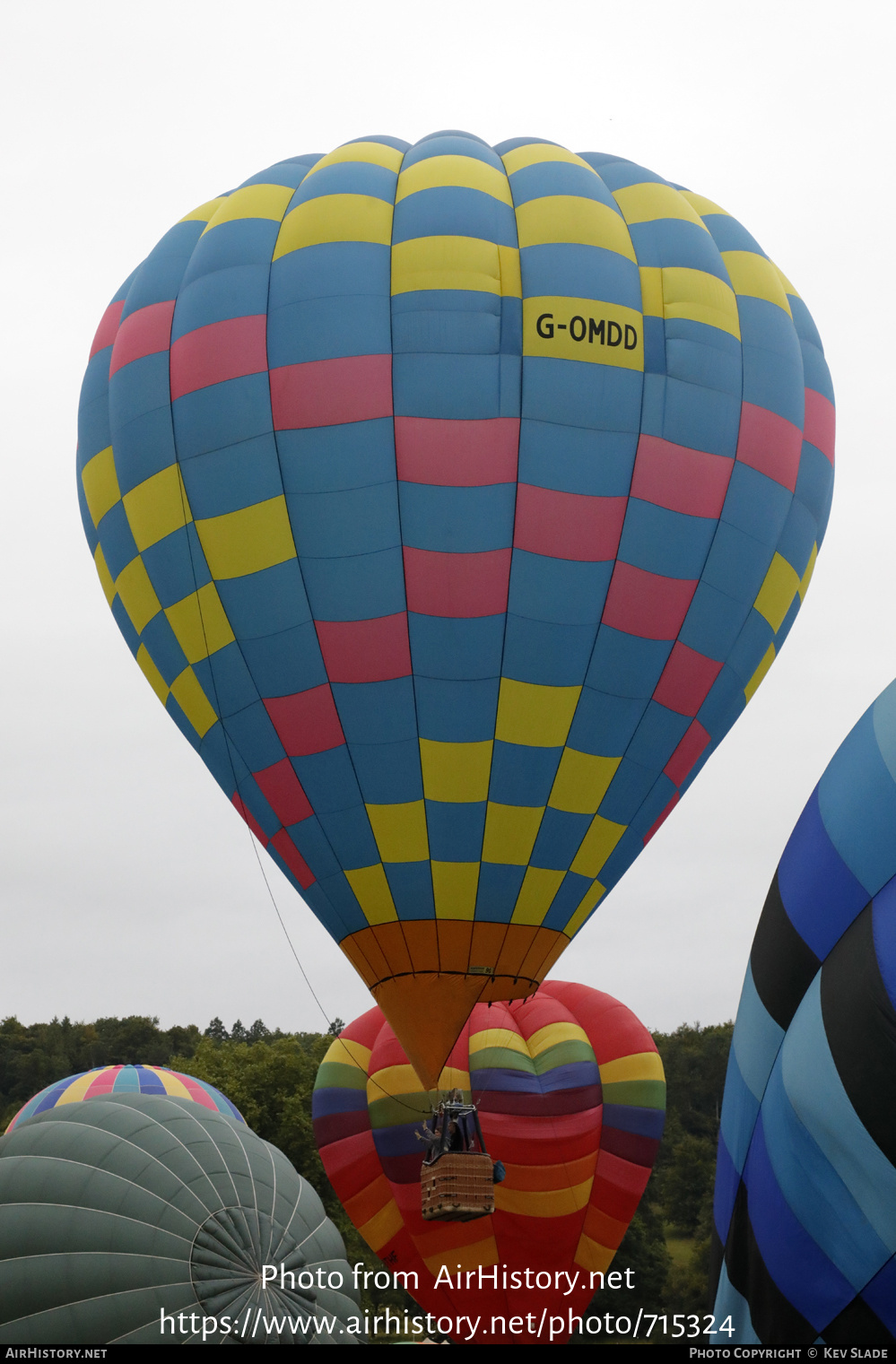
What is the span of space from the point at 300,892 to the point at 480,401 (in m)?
3.41

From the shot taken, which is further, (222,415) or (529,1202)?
(529,1202)

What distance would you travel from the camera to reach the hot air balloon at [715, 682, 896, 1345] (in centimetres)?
354

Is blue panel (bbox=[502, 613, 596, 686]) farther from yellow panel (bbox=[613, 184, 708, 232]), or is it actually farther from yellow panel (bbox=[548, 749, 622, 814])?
yellow panel (bbox=[613, 184, 708, 232])

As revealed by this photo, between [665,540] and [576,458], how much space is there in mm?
782

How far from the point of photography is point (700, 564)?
8.25m

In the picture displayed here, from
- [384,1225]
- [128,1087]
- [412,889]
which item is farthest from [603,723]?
[128,1087]

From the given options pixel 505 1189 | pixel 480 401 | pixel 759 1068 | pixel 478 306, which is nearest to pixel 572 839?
pixel 480 401

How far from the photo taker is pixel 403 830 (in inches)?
314

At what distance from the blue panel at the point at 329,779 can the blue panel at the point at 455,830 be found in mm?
395

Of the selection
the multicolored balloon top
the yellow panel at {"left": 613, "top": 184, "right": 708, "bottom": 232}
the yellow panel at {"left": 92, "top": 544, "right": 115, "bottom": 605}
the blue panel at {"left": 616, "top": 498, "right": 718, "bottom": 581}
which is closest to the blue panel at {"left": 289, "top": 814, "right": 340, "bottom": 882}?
the yellow panel at {"left": 92, "top": 544, "right": 115, "bottom": 605}

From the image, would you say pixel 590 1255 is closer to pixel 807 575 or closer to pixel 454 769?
pixel 454 769

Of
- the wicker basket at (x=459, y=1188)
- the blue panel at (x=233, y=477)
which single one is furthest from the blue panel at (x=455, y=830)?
the blue panel at (x=233, y=477)

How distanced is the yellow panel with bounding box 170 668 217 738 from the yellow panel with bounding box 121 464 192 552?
0.91m

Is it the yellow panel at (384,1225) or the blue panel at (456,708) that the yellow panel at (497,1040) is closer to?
the yellow panel at (384,1225)
